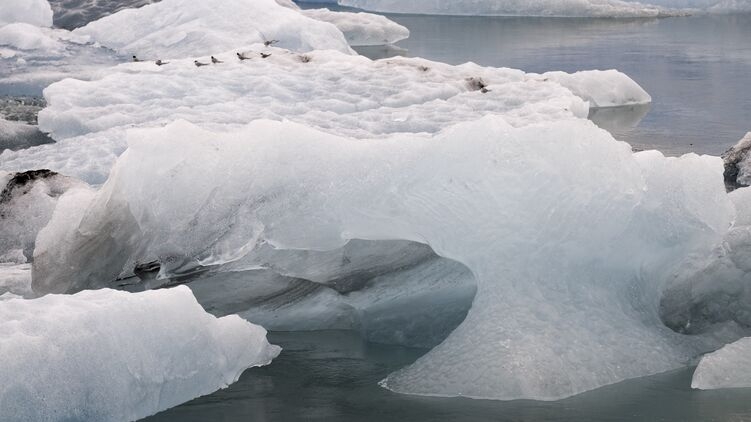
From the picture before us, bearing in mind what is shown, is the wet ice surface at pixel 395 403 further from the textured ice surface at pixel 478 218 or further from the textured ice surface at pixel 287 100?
the textured ice surface at pixel 287 100

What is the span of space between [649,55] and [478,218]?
1359 cm

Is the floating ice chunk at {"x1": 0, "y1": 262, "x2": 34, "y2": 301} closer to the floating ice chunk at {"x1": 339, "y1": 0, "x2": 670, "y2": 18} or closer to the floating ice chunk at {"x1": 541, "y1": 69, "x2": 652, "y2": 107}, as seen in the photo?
the floating ice chunk at {"x1": 541, "y1": 69, "x2": 652, "y2": 107}

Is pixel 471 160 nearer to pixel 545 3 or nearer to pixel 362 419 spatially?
pixel 362 419

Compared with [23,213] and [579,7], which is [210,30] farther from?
[579,7]

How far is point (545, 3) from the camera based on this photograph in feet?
85.4

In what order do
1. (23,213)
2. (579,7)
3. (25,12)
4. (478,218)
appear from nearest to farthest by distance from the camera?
(478,218) < (23,213) < (25,12) < (579,7)

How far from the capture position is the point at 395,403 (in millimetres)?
3594

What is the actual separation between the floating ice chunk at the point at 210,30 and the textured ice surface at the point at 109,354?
1101cm

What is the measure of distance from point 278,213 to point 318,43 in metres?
11.5

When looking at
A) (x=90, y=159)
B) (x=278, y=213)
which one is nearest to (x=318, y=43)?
(x=90, y=159)

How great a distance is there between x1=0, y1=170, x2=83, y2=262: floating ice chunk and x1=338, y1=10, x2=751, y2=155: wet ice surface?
5.21 metres

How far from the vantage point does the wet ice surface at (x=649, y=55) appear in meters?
10.0

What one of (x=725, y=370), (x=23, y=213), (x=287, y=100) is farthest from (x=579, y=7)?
(x=725, y=370)

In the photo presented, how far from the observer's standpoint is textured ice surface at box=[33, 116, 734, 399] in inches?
150
